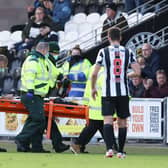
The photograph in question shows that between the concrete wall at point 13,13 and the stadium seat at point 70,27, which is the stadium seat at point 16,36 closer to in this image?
the concrete wall at point 13,13

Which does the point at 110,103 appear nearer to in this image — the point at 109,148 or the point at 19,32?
the point at 109,148

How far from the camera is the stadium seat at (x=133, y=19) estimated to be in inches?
834

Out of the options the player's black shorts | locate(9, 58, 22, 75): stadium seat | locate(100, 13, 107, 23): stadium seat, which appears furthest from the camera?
locate(100, 13, 107, 23): stadium seat

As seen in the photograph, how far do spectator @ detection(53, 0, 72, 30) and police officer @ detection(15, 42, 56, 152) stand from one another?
868 centimetres

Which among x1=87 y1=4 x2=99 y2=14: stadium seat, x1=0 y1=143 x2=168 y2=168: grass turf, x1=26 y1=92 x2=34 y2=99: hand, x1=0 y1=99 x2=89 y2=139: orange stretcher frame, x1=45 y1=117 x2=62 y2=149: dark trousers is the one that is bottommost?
x1=0 y1=143 x2=168 y2=168: grass turf

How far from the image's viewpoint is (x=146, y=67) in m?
19.0

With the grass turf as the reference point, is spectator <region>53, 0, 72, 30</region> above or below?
above

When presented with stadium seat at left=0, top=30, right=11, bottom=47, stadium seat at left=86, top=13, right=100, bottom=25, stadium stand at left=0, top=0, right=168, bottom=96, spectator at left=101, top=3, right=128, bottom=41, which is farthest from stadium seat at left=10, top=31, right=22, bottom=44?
spectator at left=101, top=3, right=128, bottom=41

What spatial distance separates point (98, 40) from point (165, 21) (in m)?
2.30

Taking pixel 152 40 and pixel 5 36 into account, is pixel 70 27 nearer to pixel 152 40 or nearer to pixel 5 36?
pixel 5 36

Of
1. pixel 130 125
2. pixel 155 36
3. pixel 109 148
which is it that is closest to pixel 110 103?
pixel 109 148

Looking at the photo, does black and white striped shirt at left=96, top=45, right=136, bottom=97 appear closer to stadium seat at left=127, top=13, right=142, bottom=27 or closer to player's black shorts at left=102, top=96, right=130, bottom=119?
player's black shorts at left=102, top=96, right=130, bottom=119

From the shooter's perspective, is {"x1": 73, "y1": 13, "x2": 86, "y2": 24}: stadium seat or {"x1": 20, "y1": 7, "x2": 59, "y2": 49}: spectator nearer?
{"x1": 20, "y1": 7, "x2": 59, "y2": 49}: spectator

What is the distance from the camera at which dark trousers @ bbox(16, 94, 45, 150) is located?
562 inches
